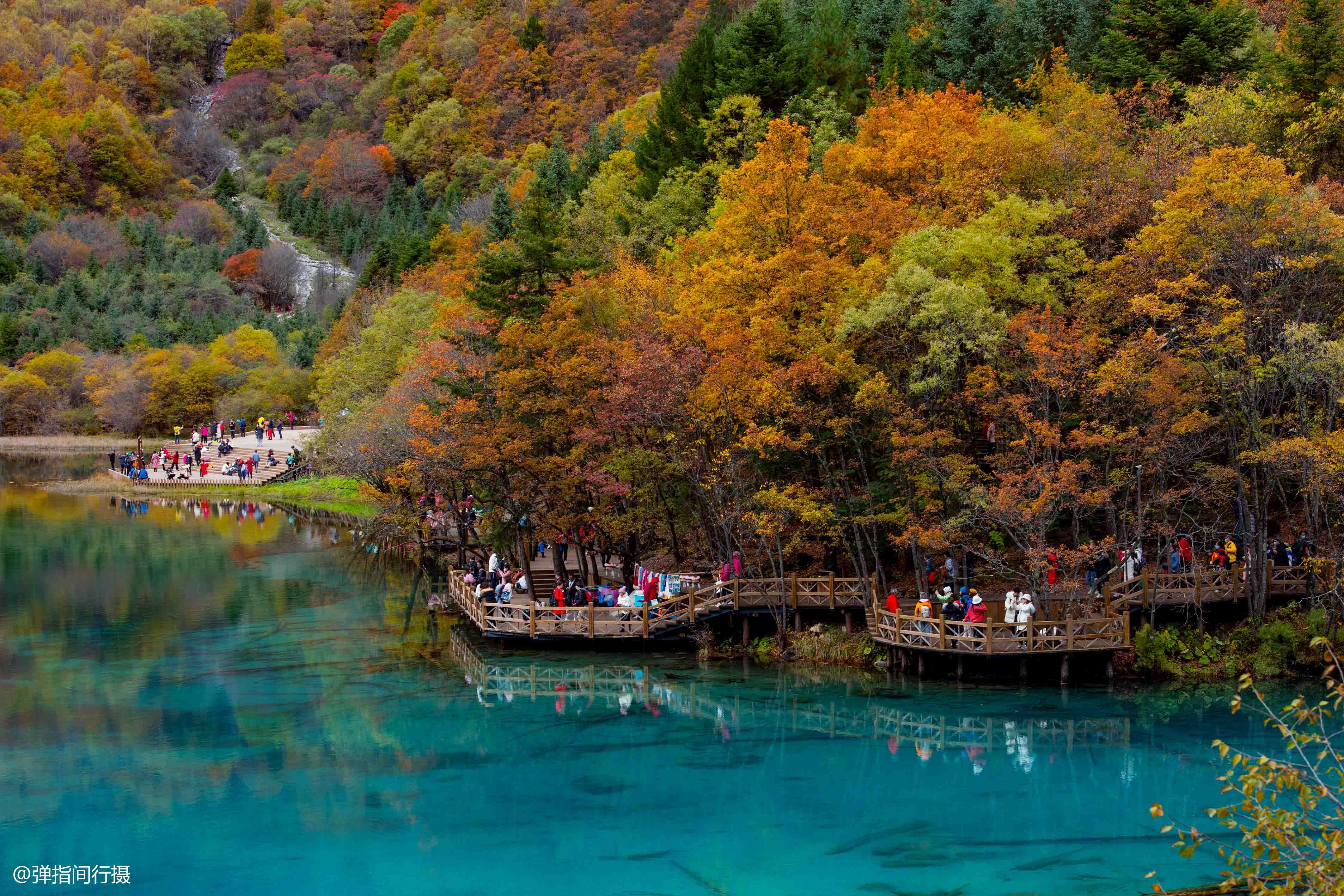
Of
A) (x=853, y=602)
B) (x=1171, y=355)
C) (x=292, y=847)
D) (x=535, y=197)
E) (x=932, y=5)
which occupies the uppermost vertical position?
(x=932, y=5)

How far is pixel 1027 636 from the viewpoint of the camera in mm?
26750

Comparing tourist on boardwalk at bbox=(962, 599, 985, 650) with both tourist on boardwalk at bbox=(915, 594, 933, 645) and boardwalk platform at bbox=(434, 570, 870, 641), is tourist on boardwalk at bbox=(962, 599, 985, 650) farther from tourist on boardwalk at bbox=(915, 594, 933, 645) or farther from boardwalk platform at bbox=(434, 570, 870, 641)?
boardwalk platform at bbox=(434, 570, 870, 641)

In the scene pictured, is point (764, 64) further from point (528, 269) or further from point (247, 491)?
point (247, 491)

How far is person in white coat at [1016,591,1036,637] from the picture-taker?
2692cm

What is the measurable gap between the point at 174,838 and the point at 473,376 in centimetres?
1832

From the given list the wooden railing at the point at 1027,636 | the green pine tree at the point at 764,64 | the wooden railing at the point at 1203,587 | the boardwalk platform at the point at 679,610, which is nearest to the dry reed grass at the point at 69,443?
the green pine tree at the point at 764,64

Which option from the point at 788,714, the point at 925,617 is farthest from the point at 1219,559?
the point at 788,714

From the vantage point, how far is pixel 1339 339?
2675 cm

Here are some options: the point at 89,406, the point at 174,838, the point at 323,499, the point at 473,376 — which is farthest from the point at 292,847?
the point at 89,406

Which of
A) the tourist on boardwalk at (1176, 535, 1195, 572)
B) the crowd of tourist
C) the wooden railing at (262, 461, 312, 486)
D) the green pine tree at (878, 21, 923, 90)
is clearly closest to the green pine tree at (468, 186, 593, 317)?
the tourist on boardwalk at (1176, 535, 1195, 572)

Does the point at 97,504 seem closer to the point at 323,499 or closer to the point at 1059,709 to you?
the point at 323,499

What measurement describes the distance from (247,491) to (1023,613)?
173ft

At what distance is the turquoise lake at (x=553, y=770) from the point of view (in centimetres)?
1825

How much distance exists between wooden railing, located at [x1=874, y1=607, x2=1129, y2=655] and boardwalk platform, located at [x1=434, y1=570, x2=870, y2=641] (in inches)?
126
